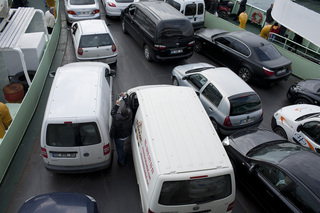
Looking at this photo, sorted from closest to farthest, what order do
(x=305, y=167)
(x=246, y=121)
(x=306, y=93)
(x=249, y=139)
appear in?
(x=305, y=167)
(x=249, y=139)
(x=246, y=121)
(x=306, y=93)

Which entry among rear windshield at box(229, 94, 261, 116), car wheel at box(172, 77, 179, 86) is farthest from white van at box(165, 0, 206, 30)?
rear windshield at box(229, 94, 261, 116)

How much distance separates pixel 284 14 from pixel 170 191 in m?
11.6

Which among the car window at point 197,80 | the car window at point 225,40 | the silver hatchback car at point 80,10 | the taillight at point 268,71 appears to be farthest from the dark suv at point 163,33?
the silver hatchback car at point 80,10

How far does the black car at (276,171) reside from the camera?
476 cm

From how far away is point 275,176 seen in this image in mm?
5176

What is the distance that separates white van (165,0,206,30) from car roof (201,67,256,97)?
586 centimetres

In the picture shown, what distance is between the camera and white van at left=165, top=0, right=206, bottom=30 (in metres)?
12.5

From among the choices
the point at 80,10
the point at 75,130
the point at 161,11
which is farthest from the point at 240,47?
the point at 80,10

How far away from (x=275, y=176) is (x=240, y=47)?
19.7 feet

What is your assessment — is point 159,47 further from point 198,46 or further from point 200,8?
point 200,8

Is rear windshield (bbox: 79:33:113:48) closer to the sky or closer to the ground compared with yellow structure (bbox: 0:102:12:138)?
closer to the sky

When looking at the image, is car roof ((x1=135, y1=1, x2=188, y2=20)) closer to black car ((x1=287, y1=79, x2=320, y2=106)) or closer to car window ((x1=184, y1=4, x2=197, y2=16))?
car window ((x1=184, y1=4, x2=197, y2=16))

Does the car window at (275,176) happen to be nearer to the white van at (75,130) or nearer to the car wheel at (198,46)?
the white van at (75,130)

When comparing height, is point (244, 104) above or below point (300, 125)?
above
